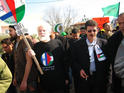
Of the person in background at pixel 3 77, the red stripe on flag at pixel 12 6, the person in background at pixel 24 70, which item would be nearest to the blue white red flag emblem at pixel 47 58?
the person in background at pixel 24 70

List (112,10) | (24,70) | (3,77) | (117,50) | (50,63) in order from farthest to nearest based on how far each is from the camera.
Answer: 1. (112,10)
2. (24,70)
3. (50,63)
4. (117,50)
5. (3,77)

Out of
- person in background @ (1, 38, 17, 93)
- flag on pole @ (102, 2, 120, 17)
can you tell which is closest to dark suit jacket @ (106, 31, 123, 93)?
person in background @ (1, 38, 17, 93)

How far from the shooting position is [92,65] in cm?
231

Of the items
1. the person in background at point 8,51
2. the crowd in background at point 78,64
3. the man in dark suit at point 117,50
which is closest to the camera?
the man in dark suit at point 117,50

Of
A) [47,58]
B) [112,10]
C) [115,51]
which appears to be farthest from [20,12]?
[112,10]

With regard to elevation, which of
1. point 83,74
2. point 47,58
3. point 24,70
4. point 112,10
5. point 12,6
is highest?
point 12,6

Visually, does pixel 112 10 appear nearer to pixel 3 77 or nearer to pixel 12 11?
pixel 12 11

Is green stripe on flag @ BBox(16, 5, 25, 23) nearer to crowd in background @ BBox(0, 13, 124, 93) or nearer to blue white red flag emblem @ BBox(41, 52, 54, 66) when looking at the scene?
crowd in background @ BBox(0, 13, 124, 93)

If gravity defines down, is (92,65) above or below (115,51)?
below

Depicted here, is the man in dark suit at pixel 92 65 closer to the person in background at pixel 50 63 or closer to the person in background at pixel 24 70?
the person in background at pixel 50 63

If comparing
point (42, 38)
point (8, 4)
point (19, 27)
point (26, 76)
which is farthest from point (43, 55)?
point (8, 4)

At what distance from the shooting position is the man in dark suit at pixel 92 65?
2.27 meters

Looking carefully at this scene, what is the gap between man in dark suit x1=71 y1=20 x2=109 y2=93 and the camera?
2268mm

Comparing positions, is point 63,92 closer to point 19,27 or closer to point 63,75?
point 63,75
